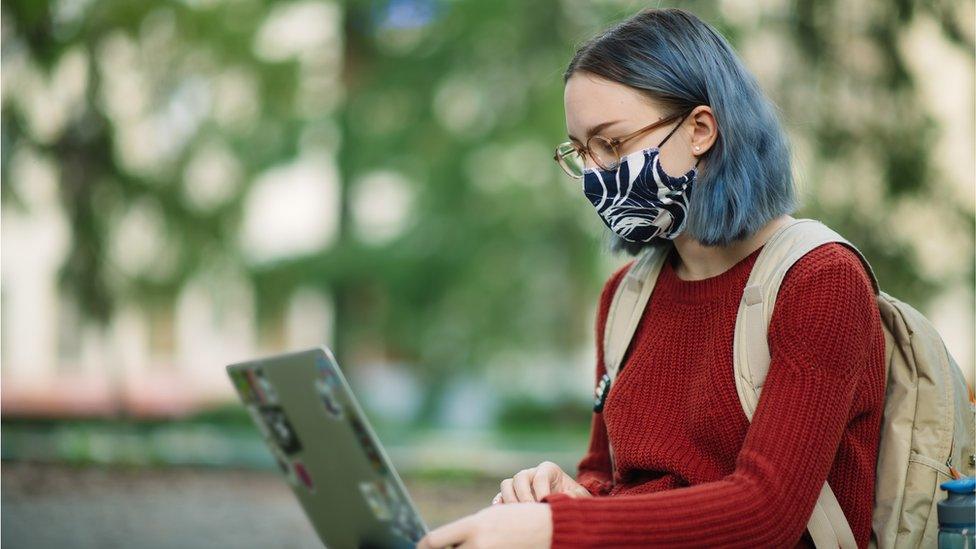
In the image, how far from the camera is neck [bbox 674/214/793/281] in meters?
2.22

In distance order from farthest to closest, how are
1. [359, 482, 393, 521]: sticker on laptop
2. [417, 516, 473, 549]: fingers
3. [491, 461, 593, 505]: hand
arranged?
[491, 461, 593, 505]: hand → [359, 482, 393, 521]: sticker on laptop → [417, 516, 473, 549]: fingers

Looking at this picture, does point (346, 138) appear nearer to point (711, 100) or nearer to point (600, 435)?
point (600, 435)

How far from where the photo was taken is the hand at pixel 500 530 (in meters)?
1.74

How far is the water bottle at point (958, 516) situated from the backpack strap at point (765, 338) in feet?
0.56

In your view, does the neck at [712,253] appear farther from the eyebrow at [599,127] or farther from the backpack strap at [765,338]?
the eyebrow at [599,127]

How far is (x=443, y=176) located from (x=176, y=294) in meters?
3.39

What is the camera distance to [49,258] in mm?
13109

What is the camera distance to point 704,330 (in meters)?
2.22

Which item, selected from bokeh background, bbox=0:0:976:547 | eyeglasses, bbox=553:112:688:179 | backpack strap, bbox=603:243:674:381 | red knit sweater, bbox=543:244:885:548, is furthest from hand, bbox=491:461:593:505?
bokeh background, bbox=0:0:976:547

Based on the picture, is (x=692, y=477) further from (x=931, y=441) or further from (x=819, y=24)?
(x=819, y=24)

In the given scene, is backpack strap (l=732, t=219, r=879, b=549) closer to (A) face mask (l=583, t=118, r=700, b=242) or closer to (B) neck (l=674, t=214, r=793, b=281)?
(B) neck (l=674, t=214, r=793, b=281)

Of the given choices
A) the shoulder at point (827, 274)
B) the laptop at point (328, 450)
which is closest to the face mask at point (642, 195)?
the shoulder at point (827, 274)

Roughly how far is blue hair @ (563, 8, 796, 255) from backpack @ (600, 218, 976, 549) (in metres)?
0.09

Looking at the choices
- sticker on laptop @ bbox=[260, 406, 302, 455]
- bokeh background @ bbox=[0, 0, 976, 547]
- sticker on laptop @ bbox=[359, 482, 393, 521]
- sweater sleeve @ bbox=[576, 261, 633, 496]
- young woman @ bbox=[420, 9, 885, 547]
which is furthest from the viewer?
bokeh background @ bbox=[0, 0, 976, 547]
